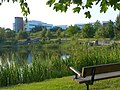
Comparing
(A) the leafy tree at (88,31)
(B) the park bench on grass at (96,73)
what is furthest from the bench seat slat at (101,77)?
(A) the leafy tree at (88,31)

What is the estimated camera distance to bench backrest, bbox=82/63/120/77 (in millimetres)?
5098

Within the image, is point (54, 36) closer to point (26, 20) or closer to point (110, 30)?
point (110, 30)

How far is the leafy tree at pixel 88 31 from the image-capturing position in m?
49.6

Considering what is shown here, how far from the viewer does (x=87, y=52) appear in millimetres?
11156

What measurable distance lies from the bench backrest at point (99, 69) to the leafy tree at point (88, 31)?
43.9 meters

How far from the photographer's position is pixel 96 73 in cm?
524

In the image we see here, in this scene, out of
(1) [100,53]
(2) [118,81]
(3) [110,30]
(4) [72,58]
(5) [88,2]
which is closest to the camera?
(5) [88,2]

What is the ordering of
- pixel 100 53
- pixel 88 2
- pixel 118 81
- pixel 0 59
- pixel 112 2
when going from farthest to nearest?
pixel 100 53 < pixel 0 59 < pixel 118 81 < pixel 88 2 < pixel 112 2

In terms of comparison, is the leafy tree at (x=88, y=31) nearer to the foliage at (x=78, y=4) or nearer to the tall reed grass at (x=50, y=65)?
the tall reed grass at (x=50, y=65)

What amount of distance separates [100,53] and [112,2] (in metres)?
8.27

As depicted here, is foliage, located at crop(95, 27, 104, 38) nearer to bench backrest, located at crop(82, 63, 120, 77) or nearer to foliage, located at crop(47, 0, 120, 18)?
bench backrest, located at crop(82, 63, 120, 77)

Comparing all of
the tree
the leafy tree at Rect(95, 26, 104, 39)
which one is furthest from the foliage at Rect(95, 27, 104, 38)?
the tree

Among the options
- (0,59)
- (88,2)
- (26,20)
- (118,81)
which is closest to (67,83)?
(118,81)

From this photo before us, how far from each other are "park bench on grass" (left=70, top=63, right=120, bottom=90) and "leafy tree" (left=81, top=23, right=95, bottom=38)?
4386 centimetres
